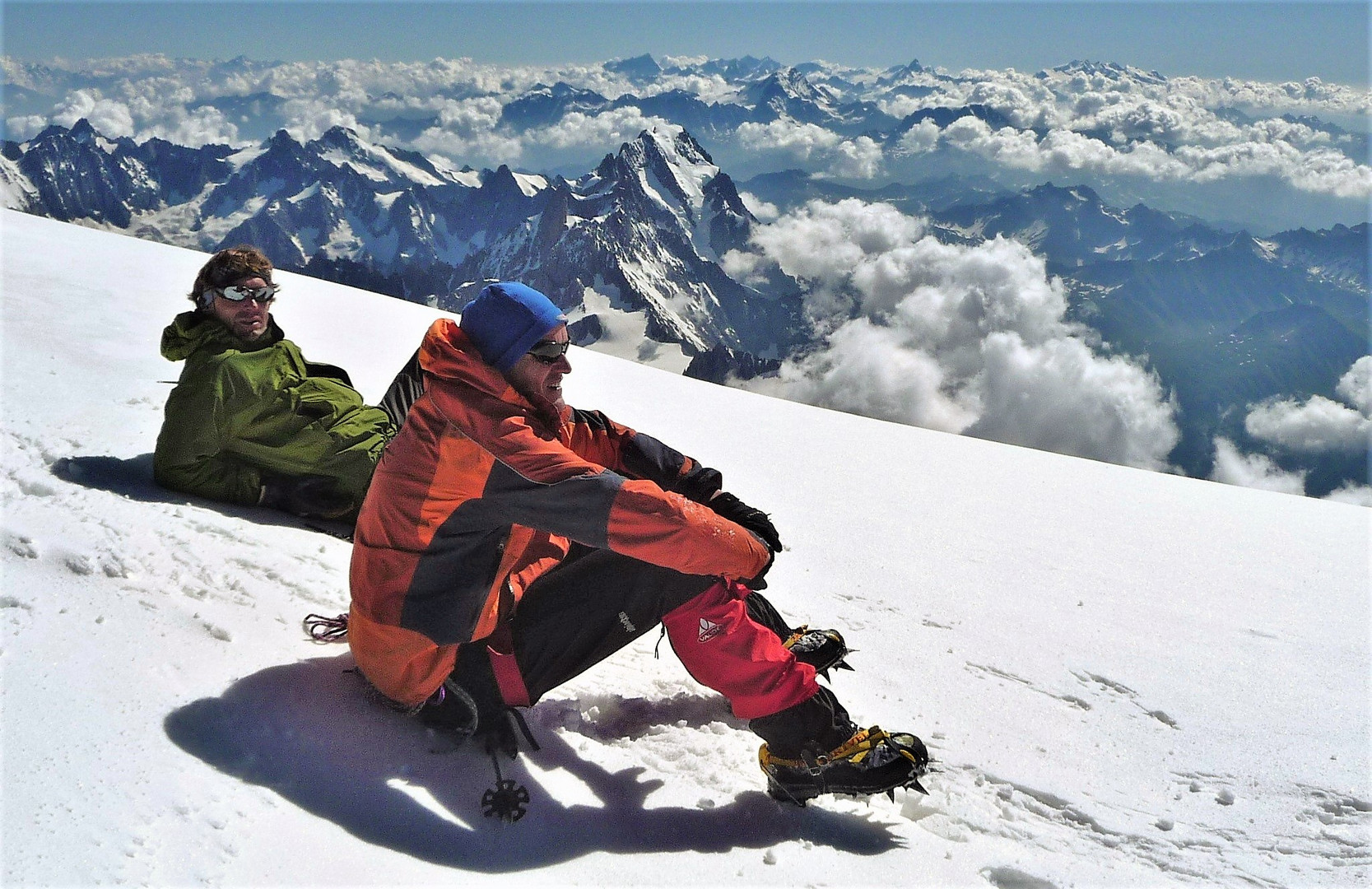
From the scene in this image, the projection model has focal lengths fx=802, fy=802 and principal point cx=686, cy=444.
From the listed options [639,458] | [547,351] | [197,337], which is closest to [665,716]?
[639,458]

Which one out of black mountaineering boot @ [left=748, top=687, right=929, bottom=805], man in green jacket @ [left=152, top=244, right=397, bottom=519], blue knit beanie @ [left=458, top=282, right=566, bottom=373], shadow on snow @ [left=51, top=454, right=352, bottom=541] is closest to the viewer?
blue knit beanie @ [left=458, top=282, right=566, bottom=373]

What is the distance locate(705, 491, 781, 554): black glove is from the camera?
108 inches

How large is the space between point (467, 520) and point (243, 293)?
2265mm

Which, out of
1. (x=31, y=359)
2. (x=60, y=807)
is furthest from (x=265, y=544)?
(x=31, y=359)

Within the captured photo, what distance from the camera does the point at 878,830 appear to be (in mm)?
2678

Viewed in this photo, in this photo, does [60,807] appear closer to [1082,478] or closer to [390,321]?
[1082,478]

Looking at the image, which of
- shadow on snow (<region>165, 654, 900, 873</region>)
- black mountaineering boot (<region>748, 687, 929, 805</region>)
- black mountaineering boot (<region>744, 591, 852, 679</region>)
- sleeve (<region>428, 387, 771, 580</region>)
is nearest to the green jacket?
shadow on snow (<region>165, 654, 900, 873</region>)

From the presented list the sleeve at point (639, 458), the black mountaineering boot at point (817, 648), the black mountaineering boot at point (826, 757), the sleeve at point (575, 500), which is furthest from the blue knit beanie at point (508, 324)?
the black mountaineering boot at point (817, 648)

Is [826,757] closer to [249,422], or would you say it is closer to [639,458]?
[639,458]

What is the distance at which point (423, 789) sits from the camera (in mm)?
2473

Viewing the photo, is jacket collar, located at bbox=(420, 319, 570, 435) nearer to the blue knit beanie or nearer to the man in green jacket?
the blue knit beanie

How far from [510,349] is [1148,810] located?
110 inches

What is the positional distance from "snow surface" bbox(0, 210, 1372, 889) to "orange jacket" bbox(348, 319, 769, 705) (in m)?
0.38

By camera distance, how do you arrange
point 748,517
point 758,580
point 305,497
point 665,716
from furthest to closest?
point 305,497 → point 665,716 → point 748,517 → point 758,580
